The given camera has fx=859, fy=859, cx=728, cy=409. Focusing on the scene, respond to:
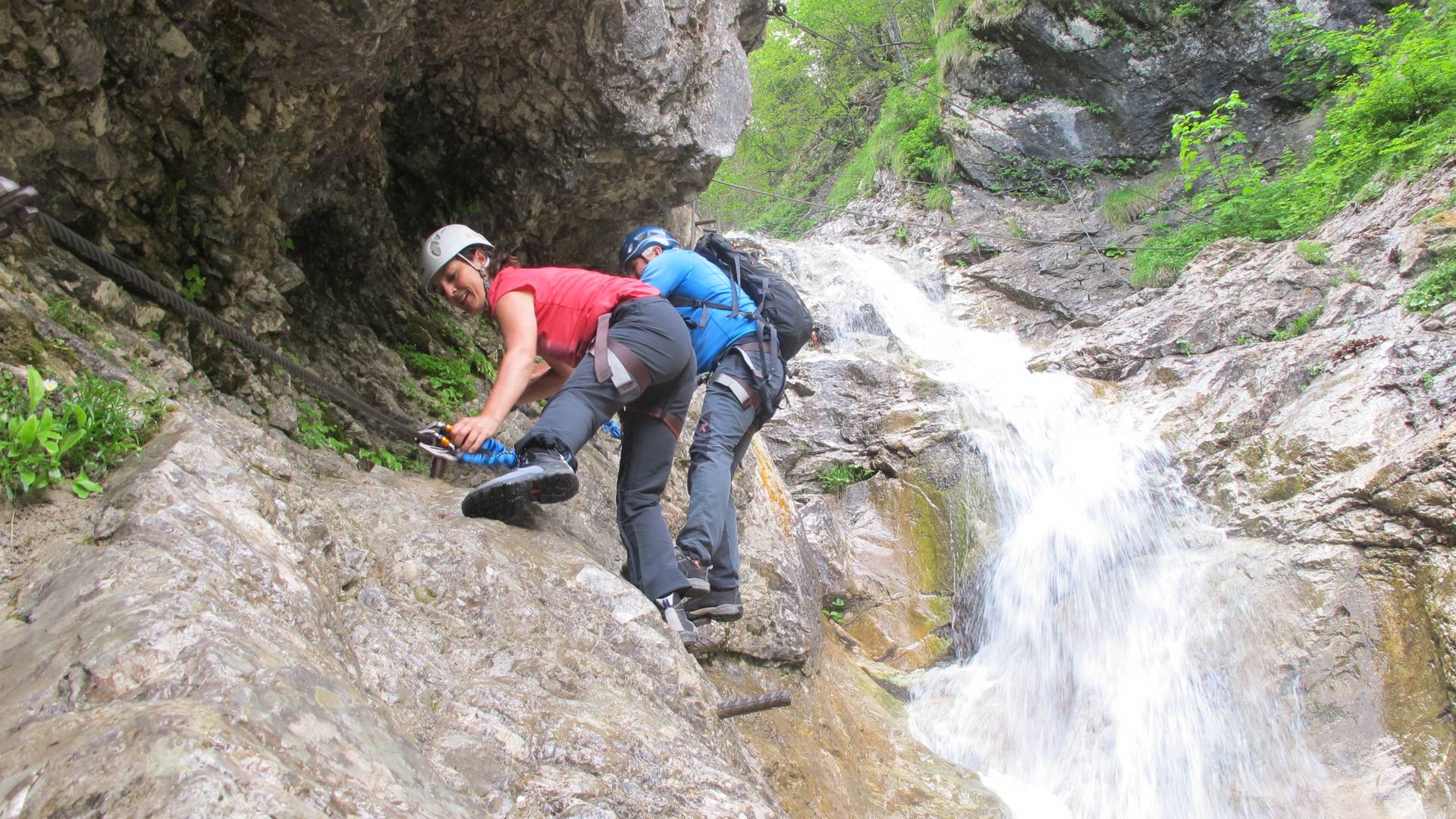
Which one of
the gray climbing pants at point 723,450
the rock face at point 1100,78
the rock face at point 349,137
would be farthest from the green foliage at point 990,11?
the gray climbing pants at point 723,450

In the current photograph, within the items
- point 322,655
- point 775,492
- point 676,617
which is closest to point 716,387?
point 676,617

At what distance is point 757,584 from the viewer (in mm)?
5578

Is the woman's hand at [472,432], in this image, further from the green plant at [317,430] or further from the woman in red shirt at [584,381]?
the green plant at [317,430]

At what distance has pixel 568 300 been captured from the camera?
13.1 ft

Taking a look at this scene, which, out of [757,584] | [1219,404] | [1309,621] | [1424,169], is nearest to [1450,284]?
[1219,404]

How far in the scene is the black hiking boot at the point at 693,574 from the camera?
385 cm

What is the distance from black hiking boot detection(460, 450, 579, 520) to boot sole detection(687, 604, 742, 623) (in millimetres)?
882

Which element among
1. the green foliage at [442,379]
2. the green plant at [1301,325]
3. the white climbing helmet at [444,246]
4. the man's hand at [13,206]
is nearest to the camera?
the man's hand at [13,206]

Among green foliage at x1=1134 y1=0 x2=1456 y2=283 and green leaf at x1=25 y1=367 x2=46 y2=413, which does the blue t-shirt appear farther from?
green foliage at x1=1134 y1=0 x2=1456 y2=283

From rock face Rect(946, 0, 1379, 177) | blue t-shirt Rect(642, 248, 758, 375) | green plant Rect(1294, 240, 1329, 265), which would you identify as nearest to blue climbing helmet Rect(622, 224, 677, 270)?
blue t-shirt Rect(642, 248, 758, 375)

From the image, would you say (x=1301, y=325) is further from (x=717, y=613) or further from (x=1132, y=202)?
(x=717, y=613)

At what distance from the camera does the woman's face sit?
4172 mm

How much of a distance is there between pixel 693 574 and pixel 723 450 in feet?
2.05

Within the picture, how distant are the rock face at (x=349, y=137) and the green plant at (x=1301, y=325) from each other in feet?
26.2
